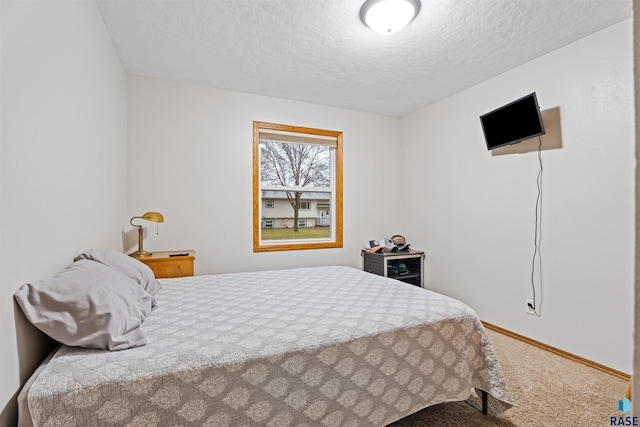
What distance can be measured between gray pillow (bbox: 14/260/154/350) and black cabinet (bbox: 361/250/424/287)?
2940 millimetres

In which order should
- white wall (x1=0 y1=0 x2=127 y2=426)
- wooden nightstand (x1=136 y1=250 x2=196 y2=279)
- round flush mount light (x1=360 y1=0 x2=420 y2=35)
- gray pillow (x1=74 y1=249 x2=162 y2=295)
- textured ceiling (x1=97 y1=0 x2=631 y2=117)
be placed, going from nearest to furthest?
white wall (x1=0 y1=0 x2=127 y2=426) → gray pillow (x1=74 y1=249 x2=162 y2=295) → round flush mount light (x1=360 y1=0 x2=420 y2=35) → textured ceiling (x1=97 y1=0 x2=631 y2=117) → wooden nightstand (x1=136 y1=250 x2=196 y2=279)

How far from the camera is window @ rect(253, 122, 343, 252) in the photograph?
383cm

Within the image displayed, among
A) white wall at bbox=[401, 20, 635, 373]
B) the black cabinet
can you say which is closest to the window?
the black cabinet

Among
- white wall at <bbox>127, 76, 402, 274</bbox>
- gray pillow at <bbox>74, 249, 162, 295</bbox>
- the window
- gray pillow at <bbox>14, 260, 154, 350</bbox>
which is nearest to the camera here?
gray pillow at <bbox>14, 260, 154, 350</bbox>

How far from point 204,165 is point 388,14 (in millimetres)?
2358

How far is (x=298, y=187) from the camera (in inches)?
159

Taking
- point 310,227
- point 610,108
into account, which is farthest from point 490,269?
point 310,227

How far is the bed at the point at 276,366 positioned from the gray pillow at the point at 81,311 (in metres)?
0.06

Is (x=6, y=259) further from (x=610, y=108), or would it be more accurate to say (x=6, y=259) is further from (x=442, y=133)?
(x=442, y=133)

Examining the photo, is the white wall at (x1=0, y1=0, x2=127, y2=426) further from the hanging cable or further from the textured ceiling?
the hanging cable

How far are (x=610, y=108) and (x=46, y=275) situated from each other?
3678mm

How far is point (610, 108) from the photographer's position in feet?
7.59

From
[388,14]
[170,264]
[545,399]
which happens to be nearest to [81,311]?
[170,264]

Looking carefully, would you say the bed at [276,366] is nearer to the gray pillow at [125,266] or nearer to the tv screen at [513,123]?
the gray pillow at [125,266]
